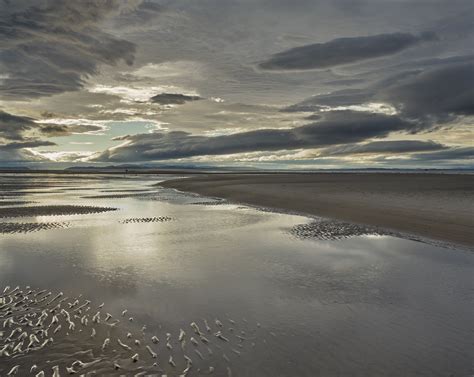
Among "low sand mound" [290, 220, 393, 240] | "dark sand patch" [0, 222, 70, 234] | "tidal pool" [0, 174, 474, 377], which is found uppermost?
"dark sand patch" [0, 222, 70, 234]

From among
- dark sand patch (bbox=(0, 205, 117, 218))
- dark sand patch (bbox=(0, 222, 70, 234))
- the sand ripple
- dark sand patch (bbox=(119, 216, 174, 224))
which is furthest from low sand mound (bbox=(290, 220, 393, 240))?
dark sand patch (bbox=(0, 205, 117, 218))

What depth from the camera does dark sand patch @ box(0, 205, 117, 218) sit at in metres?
25.5

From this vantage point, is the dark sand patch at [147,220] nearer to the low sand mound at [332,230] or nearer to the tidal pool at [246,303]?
the tidal pool at [246,303]

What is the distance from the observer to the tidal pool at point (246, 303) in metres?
6.31

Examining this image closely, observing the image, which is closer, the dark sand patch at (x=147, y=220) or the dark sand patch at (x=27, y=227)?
the dark sand patch at (x=27, y=227)

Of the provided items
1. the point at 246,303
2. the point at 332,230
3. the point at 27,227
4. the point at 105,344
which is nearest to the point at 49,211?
the point at 27,227

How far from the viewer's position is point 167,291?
9953 millimetres

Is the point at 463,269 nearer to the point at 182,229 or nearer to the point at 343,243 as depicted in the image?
the point at 343,243

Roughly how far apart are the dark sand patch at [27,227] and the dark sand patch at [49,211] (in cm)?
447

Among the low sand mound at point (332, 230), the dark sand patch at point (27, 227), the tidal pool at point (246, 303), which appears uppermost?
the dark sand patch at point (27, 227)

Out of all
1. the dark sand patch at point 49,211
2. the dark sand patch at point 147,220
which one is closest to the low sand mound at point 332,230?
the dark sand patch at point 147,220

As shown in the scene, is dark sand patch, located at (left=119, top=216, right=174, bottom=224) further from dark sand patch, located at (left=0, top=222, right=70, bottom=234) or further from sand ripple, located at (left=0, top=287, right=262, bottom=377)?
sand ripple, located at (left=0, top=287, right=262, bottom=377)

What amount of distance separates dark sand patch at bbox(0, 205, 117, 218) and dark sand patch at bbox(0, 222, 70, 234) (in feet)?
14.7

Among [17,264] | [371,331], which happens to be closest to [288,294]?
[371,331]
